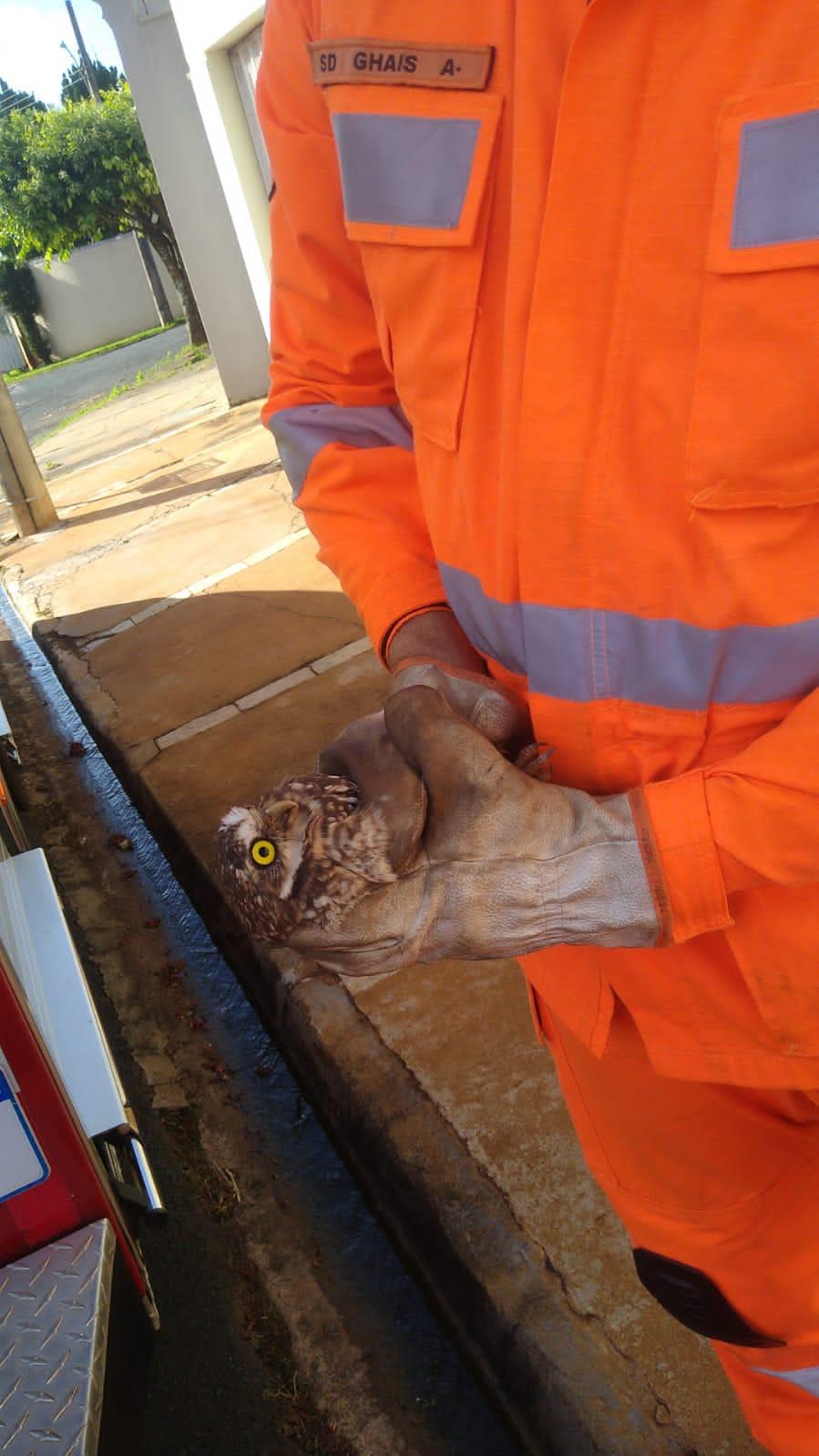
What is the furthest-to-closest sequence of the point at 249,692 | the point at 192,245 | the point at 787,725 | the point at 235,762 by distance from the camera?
1. the point at 192,245
2. the point at 249,692
3. the point at 235,762
4. the point at 787,725

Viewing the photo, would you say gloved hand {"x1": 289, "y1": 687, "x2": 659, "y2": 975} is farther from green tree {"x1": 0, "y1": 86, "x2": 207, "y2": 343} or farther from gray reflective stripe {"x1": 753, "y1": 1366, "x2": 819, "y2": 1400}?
green tree {"x1": 0, "y1": 86, "x2": 207, "y2": 343}

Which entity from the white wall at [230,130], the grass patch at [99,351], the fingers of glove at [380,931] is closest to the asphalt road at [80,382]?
the grass patch at [99,351]

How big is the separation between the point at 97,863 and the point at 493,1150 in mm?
2318

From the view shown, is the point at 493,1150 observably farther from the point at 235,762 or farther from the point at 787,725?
the point at 235,762

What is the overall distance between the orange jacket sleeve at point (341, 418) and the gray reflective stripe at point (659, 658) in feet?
1.19

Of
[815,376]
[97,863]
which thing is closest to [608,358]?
[815,376]

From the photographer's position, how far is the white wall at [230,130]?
816 cm

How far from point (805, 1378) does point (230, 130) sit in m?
9.26

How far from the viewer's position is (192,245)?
34.3 feet

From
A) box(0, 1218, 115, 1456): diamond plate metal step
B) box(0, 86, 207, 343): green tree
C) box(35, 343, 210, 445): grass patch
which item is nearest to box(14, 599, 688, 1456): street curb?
box(0, 1218, 115, 1456): diamond plate metal step

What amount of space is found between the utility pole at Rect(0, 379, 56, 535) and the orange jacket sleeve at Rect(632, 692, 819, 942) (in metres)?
8.27

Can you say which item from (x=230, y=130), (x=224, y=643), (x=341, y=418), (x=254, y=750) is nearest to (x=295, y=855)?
(x=341, y=418)

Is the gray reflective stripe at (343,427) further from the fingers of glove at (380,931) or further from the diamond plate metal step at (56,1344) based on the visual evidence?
the diamond plate metal step at (56,1344)

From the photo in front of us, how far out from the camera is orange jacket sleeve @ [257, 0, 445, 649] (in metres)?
1.44
